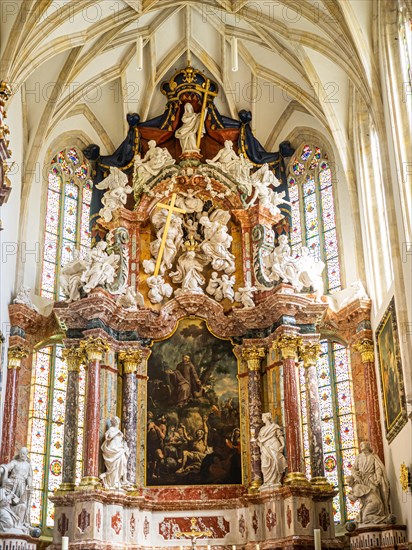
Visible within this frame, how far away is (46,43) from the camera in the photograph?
21344 mm

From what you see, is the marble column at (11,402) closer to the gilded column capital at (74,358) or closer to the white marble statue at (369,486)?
the gilded column capital at (74,358)

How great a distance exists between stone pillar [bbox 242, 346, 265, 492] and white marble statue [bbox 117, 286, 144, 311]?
9.19 ft

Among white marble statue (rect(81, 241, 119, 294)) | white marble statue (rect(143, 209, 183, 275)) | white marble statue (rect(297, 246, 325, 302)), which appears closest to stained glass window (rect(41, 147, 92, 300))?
white marble statue (rect(81, 241, 119, 294))

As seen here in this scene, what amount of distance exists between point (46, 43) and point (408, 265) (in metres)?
9.83

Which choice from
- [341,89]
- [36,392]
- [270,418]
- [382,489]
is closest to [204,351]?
[270,418]

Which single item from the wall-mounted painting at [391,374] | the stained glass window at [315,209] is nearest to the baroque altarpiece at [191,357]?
the stained glass window at [315,209]

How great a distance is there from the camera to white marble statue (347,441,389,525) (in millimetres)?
18812

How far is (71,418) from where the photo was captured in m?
21.2

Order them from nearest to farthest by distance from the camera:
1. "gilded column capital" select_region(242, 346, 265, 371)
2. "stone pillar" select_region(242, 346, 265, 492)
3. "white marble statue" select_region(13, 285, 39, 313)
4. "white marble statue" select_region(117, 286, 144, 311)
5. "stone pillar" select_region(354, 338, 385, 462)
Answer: "stone pillar" select_region(354, 338, 385, 462), "stone pillar" select_region(242, 346, 265, 492), "white marble statue" select_region(13, 285, 39, 313), "gilded column capital" select_region(242, 346, 265, 371), "white marble statue" select_region(117, 286, 144, 311)

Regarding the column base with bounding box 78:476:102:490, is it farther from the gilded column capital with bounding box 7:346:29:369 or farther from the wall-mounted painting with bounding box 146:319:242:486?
the gilded column capital with bounding box 7:346:29:369

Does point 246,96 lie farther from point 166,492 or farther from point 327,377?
point 166,492

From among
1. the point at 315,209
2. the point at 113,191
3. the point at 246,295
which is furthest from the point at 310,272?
the point at 113,191

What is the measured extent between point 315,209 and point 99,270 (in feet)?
20.5

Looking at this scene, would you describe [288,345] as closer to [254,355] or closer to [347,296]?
[254,355]
